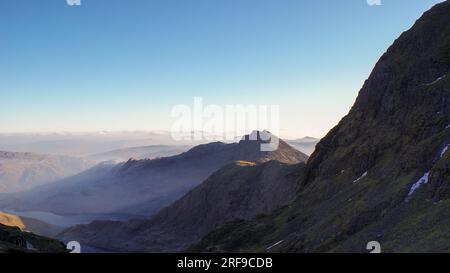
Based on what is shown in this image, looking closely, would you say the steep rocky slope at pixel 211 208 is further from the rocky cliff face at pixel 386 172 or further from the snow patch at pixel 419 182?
the snow patch at pixel 419 182

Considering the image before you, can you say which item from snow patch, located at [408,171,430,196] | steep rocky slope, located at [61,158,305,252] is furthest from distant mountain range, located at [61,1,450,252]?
steep rocky slope, located at [61,158,305,252]

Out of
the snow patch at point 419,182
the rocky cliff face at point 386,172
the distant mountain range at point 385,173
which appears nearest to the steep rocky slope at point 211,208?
the distant mountain range at point 385,173

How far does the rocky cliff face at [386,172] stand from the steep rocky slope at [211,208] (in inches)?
1937

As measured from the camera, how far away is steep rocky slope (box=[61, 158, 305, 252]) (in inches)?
5969

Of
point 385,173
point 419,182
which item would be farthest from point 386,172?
point 419,182

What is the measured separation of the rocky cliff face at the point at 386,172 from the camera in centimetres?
4375

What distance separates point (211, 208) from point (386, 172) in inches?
4754

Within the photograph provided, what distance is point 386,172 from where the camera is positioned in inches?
2429

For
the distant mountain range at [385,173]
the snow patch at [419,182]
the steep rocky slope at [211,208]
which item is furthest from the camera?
the steep rocky slope at [211,208]

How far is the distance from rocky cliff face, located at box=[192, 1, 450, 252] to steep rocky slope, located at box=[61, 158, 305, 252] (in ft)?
161

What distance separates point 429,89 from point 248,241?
4348cm

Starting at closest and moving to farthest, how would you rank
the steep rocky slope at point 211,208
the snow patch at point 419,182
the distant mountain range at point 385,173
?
the distant mountain range at point 385,173, the snow patch at point 419,182, the steep rocky slope at point 211,208

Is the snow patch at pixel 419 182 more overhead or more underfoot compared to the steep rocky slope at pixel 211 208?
more overhead

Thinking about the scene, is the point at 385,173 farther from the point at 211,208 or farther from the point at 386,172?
the point at 211,208
